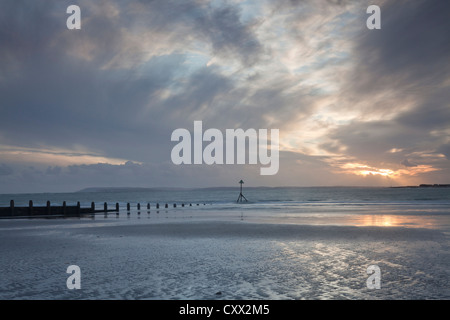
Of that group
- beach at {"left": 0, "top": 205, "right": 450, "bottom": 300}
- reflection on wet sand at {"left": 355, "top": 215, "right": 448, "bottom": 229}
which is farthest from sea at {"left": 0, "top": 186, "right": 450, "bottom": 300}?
reflection on wet sand at {"left": 355, "top": 215, "right": 448, "bottom": 229}
